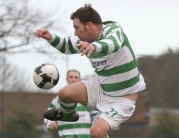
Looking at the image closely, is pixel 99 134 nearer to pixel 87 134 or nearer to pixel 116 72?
pixel 116 72

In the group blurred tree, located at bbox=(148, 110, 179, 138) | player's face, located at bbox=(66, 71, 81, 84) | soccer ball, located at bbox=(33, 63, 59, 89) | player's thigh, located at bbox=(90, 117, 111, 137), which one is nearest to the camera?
player's thigh, located at bbox=(90, 117, 111, 137)

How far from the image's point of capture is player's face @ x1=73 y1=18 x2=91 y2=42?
7.01 m

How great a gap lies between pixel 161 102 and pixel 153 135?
2.96ft

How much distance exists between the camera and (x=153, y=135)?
15977mm

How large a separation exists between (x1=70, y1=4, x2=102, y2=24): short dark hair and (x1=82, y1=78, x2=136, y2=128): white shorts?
2.47 ft

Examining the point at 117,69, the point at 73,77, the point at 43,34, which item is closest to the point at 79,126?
the point at 73,77

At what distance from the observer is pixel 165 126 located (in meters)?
16.2

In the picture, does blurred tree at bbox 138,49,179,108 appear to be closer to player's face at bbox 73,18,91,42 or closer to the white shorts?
the white shorts

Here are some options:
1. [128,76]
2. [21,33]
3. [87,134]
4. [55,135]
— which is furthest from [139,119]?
[128,76]

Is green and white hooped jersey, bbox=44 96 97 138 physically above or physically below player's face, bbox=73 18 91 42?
below

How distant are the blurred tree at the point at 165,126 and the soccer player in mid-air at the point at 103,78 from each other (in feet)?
28.9

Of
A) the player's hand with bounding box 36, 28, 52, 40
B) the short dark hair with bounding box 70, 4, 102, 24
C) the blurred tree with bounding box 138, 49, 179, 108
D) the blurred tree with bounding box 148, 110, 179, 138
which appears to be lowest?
the blurred tree with bounding box 148, 110, 179, 138

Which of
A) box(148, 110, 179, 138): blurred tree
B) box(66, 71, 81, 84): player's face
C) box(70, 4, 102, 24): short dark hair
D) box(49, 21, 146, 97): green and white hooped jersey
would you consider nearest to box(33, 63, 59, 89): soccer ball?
box(49, 21, 146, 97): green and white hooped jersey

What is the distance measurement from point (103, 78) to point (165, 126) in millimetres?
9204
